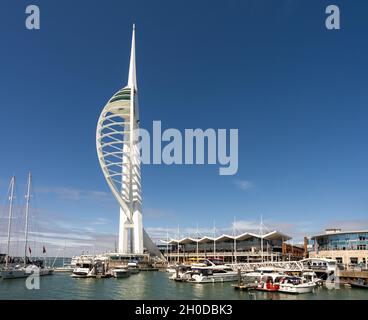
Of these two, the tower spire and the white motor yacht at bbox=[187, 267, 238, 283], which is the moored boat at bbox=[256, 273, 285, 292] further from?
the tower spire

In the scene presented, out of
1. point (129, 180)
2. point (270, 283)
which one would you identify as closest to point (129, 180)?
point (129, 180)

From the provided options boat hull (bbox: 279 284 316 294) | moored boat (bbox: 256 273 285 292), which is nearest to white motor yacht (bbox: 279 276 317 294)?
boat hull (bbox: 279 284 316 294)

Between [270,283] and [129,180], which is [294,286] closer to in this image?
[270,283]

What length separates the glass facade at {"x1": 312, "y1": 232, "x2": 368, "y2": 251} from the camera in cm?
6581

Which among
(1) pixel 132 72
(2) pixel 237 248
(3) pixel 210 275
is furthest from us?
(1) pixel 132 72

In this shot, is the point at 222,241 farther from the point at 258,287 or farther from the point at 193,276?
the point at 258,287

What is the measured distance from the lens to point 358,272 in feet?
151

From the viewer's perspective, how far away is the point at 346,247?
67250 millimetres

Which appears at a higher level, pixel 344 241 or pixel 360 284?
pixel 344 241

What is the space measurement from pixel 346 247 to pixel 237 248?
39.4 metres

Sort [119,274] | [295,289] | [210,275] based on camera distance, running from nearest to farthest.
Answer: [295,289]
[210,275]
[119,274]
